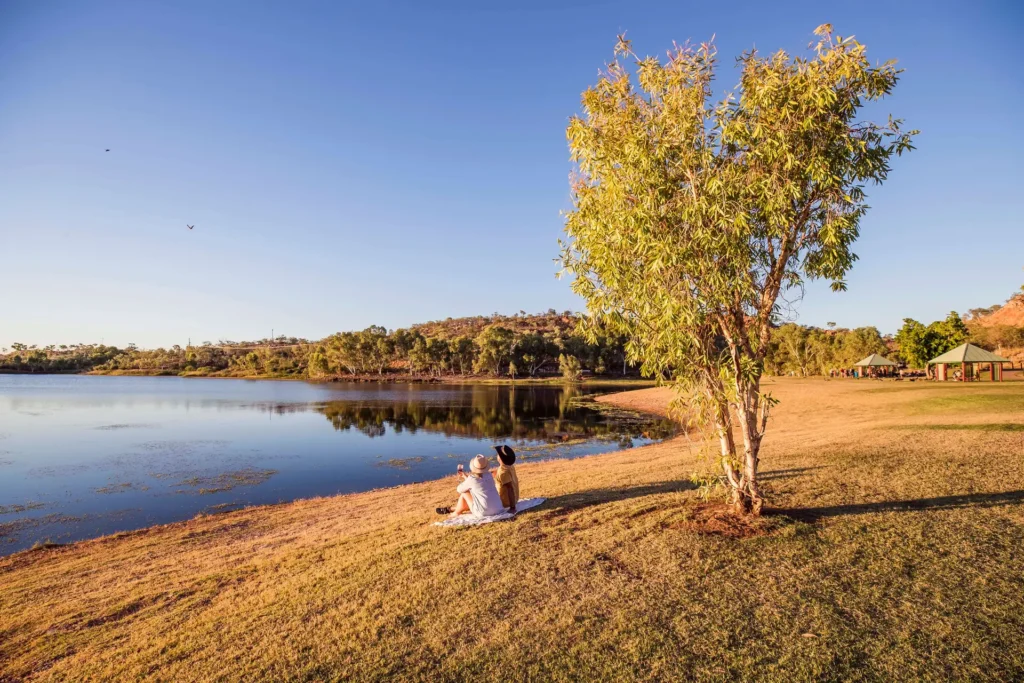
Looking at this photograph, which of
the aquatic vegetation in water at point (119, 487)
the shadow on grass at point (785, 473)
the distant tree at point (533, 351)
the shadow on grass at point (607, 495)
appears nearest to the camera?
the shadow on grass at point (607, 495)

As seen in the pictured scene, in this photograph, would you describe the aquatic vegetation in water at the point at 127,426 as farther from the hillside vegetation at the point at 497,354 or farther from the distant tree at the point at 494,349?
the distant tree at the point at 494,349

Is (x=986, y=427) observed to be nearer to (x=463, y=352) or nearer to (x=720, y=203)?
(x=720, y=203)

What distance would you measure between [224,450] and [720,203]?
29.6 m

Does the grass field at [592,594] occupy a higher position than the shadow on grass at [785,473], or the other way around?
the shadow on grass at [785,473]

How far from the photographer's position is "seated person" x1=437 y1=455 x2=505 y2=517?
10102 mm

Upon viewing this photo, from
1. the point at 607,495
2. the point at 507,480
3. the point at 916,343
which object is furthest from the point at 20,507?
the point at 916,343

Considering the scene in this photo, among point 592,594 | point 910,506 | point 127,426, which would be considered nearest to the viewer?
point 592,594

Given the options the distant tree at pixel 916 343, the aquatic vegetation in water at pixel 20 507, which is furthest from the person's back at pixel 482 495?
the distant tree at pixel 916 343

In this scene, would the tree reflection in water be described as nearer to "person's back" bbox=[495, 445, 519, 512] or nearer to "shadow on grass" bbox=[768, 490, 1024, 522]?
"shadow on grass" bbox=[768, 490, 1024, 522]

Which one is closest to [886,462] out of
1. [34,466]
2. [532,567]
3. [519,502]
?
[519,502]

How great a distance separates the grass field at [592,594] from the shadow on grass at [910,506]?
53mm

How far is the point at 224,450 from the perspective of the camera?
2923 centimetres

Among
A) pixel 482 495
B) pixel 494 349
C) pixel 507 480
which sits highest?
pixel 494 349

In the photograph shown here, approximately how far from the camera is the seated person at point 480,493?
398 inches
